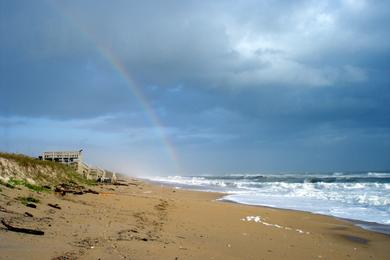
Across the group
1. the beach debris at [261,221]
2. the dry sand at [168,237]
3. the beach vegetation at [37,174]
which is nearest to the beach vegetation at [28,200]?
the dry sand at [168,237]

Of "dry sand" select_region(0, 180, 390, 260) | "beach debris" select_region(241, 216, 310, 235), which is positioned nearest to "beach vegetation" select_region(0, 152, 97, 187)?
"dry sand" select_region(0, 180, 390, 260)

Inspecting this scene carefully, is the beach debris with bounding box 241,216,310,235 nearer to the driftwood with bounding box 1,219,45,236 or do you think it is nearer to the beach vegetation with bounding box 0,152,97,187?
the beach vegetation with bounding box 0,152,97,187

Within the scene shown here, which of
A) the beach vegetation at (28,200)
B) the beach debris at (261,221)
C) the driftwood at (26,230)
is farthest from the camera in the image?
the beach debris at (261,221)

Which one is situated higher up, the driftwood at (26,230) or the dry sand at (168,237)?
the driftwood at (26,230)

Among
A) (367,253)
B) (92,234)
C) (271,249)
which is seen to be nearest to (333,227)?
(367,253)

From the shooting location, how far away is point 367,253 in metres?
10.3

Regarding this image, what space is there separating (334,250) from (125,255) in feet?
19.1

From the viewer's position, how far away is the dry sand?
702cm

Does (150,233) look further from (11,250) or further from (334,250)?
(334,250)

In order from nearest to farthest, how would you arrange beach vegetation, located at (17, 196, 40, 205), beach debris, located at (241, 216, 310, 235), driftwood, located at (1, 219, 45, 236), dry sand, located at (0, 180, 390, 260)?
dry sand, located at (0, 180, 390, 260)
driftwood, located at (1, 219, 45, 236)
beach vegetation, located at (17, 196, 40, 205)
beach debris, located at (241, 216, 310, 235)

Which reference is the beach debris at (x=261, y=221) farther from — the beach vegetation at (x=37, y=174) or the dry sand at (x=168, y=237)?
the beach vegetation at (x=37, y=174)

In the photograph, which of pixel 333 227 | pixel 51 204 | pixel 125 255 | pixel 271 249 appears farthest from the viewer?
pixel 333 227

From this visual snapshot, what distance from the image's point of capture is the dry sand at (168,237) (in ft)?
23.0

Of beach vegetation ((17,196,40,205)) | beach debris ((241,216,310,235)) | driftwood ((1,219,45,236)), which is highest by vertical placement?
beach vegetation ((17,196,40,205))
